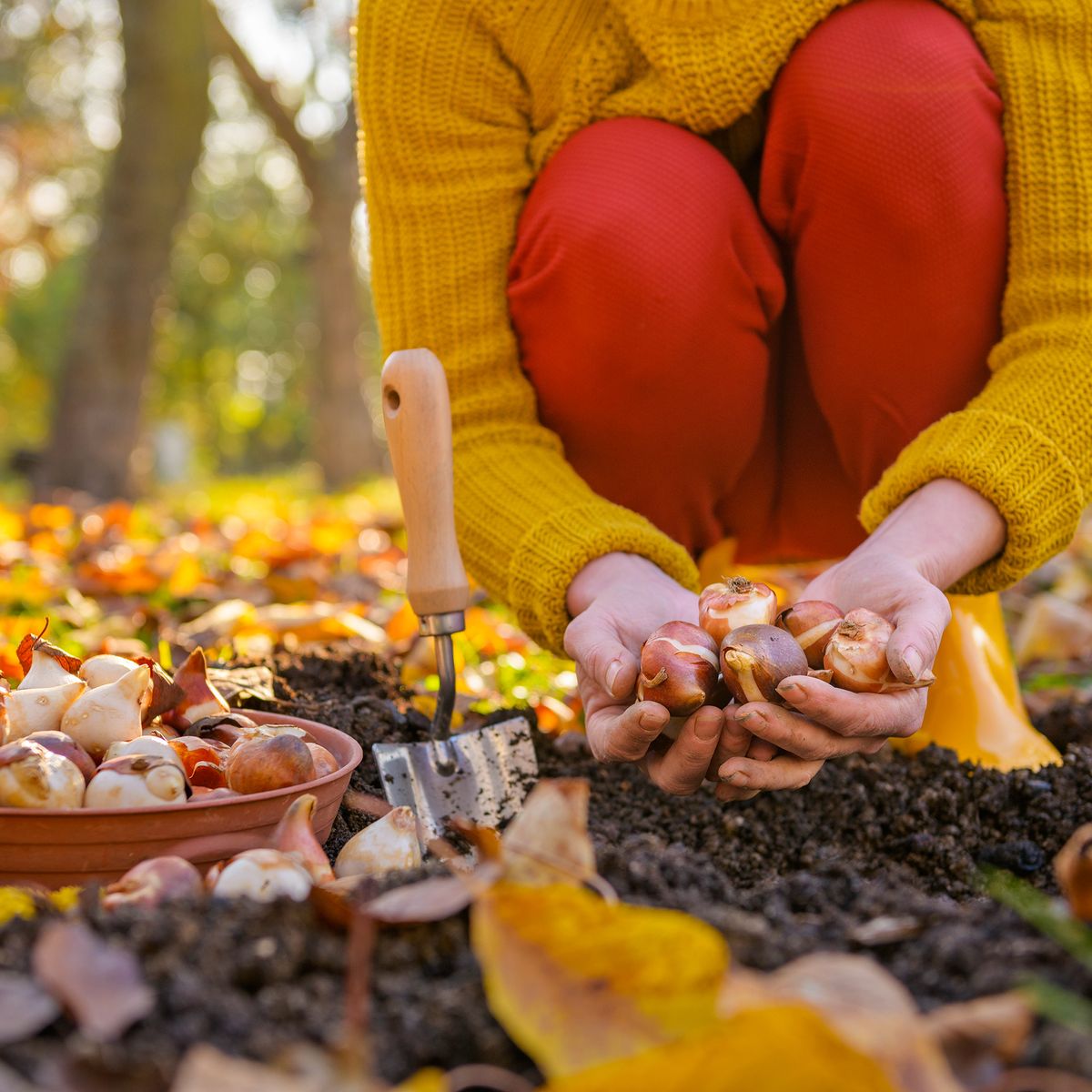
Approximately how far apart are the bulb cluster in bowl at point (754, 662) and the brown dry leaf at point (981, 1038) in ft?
1.82

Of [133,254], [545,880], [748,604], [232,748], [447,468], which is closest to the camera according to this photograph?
[545,880]

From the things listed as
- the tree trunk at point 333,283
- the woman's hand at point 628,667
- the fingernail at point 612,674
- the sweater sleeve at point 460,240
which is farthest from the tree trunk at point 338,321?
the fingernail at point 612,674

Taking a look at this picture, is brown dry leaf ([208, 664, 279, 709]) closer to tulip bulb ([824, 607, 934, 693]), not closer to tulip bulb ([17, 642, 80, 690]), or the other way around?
tulip bulb ([17, 642, 80, 690])

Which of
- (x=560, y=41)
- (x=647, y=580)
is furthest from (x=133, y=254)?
(x=647, y=580)

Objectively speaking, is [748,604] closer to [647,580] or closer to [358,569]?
[647,580]

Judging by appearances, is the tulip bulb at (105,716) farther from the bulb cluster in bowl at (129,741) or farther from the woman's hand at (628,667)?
the woman's hand at (628,667)

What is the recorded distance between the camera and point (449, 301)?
1.77 metres

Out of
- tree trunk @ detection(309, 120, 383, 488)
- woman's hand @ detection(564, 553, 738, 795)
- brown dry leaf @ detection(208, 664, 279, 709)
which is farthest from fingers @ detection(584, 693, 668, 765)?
tree trunk @ detection(309, 120, 383, 488)

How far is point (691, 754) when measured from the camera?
Result: 4.00ft

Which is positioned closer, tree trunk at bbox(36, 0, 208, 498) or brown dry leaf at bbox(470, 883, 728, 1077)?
brown dry leaf at bbox(470, 883, 728, 1077)

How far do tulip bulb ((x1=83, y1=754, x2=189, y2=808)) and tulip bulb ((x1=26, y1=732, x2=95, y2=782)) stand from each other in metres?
0.03

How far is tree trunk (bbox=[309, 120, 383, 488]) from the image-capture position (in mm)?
8852

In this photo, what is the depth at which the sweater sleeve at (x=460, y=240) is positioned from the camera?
5.65 feet

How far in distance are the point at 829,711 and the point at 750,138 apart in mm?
1067
